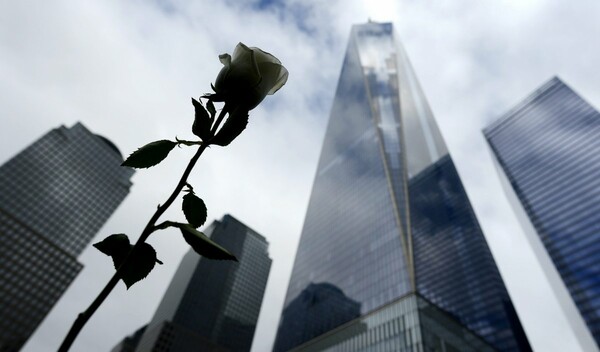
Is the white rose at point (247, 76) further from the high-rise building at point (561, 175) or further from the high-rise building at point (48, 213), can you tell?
the high-rise building at point (48, 213)

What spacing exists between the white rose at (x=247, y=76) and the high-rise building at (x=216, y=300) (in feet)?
418

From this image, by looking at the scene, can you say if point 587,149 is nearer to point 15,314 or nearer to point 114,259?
point 114,259

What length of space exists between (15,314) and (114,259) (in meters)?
128

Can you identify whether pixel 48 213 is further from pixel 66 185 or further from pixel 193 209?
pixel 193 209

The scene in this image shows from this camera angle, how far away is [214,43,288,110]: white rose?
1.19m

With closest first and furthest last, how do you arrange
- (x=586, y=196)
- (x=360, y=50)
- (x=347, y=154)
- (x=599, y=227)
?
(x=599, y=227)
(x=586, y=196)
(x=347, y=154)
(x=360, y=50)

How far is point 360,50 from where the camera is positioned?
504ft

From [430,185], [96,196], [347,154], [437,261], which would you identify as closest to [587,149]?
[430,185]

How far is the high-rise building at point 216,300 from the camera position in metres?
126

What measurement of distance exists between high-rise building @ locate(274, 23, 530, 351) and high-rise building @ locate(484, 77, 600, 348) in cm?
2119

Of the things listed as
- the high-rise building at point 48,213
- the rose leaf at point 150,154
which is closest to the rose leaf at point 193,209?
the rose leaf at point 150,154

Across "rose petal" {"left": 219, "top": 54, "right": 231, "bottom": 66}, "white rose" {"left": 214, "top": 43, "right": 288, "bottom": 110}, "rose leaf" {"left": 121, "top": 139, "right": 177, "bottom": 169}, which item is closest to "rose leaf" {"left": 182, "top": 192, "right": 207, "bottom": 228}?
"rose leaf" {"left": 121, "top": 139, "right": 177, "bottom": 169}

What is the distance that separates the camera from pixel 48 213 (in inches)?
4464

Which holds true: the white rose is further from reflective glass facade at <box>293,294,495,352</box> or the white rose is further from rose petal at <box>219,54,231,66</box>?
reflective glass facade at <box>293,294,495,352</box>
